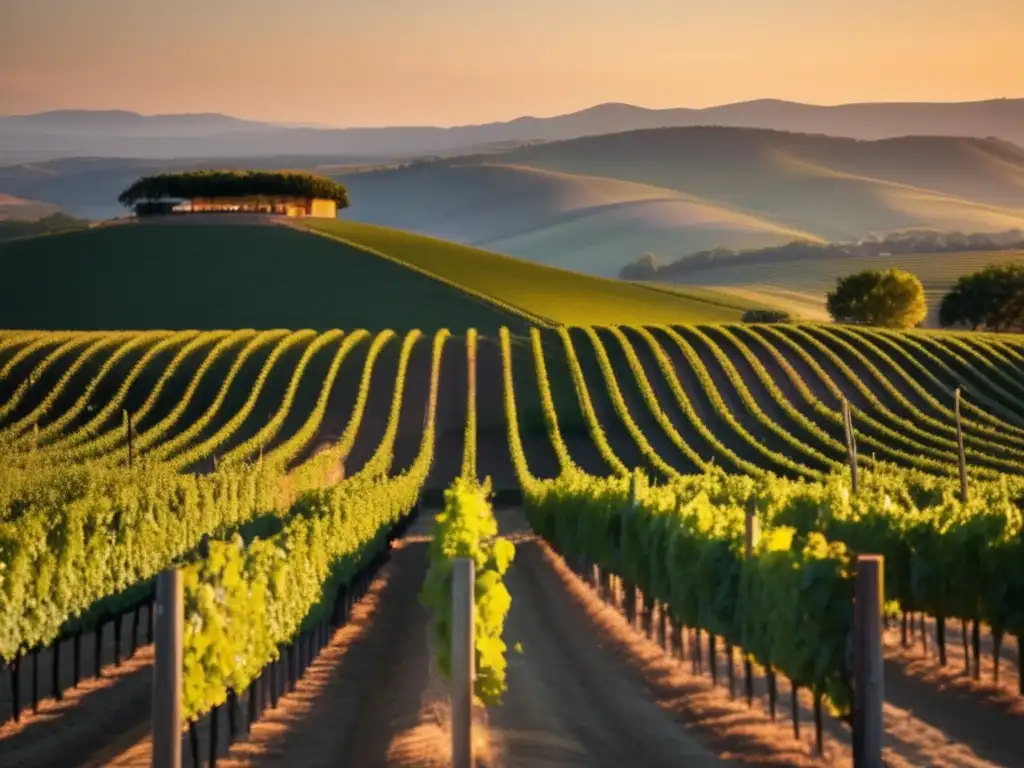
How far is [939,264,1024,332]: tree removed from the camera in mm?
155250

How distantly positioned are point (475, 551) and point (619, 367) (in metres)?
83.3

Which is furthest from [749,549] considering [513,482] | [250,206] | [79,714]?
[250,206]

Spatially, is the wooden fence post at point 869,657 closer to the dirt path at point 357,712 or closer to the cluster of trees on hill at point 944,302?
the dirt path at point 357,712

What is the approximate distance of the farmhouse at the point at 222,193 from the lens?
176375 millimetres

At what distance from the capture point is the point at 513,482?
96000 millimetres

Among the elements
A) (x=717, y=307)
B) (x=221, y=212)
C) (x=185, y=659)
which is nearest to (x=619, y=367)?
(x=717, y=307)

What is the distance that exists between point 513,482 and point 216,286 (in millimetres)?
53445

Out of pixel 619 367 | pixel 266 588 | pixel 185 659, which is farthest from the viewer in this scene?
pixel 619 367

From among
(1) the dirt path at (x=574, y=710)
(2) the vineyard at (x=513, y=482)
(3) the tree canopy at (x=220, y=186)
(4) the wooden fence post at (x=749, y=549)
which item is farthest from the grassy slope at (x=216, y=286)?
(4) the wooden fence post at (x=749, y=549)

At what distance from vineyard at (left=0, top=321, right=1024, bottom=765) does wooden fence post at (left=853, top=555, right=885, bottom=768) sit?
4.33 m

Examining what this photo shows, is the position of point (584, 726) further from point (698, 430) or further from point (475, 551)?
point (698, 430)

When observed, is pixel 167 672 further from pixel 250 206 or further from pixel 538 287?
pixel 250 206

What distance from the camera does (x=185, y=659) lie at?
25062 millimetres

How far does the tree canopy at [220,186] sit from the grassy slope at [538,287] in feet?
24.2
